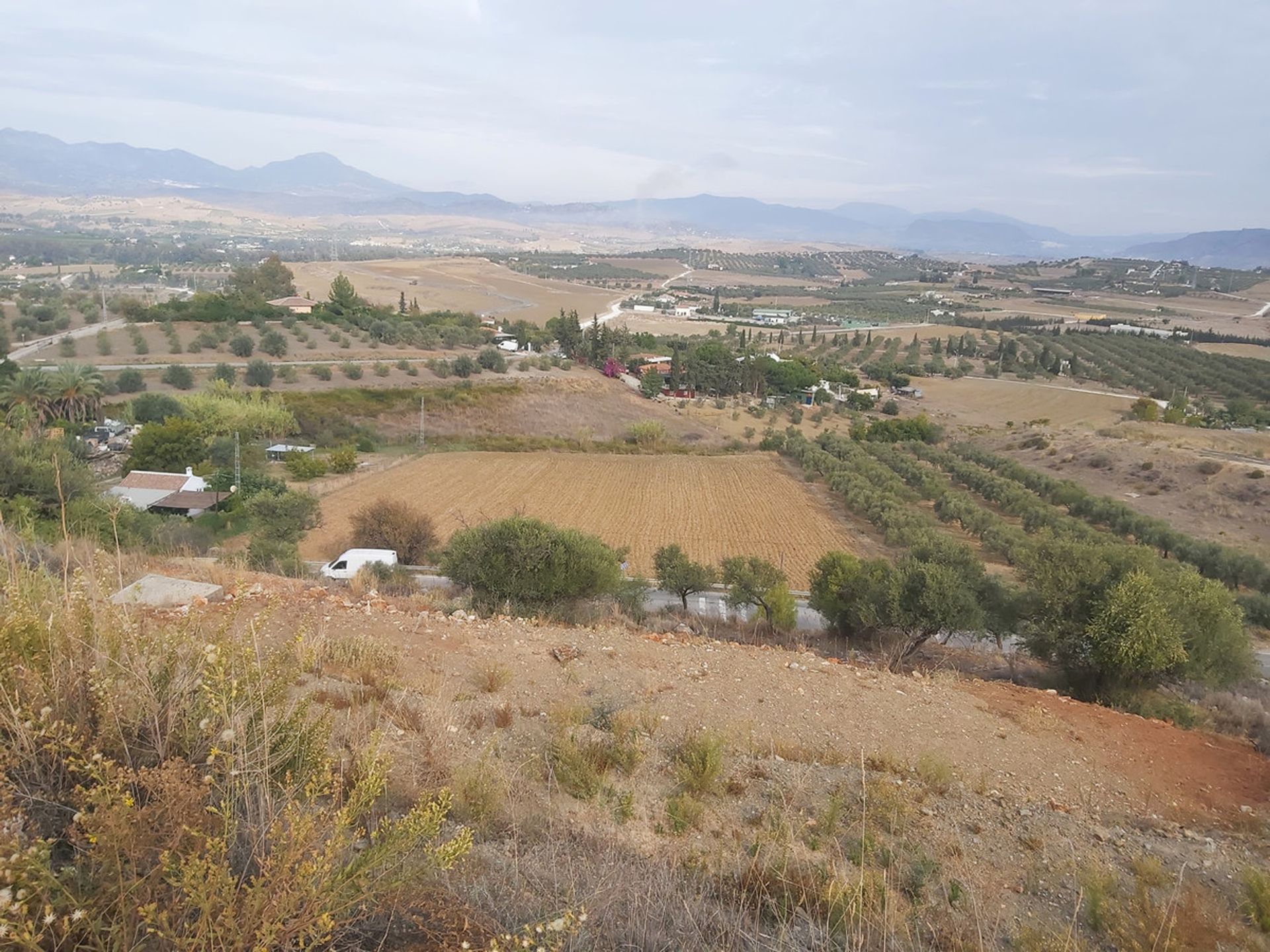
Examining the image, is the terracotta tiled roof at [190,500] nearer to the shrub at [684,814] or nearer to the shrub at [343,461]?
the shrub at [343,461]

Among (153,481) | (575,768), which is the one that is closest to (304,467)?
(153,481)

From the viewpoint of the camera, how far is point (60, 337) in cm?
5097

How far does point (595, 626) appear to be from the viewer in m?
10.1

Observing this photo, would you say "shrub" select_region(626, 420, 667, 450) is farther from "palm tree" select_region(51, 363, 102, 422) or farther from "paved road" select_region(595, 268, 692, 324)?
"paved road" select_region(595, 268, 692, 324)

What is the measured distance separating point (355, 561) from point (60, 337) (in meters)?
48.9

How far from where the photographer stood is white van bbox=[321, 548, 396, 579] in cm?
1723

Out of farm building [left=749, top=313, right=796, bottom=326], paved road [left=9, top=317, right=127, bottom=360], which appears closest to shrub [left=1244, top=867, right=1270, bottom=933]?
paved road [left=9, top=317, right=127, bottom=360]

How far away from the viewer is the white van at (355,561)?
1723cm

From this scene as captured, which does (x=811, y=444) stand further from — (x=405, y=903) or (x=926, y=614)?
(x=405, y=903)

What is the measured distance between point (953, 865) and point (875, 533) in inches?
937

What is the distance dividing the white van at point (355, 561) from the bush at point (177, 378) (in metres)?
29.9

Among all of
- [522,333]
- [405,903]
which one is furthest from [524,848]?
[522,333]

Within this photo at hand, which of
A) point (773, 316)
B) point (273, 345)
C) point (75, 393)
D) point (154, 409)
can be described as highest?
point (773, 316)

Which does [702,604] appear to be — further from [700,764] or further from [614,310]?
[614,310]
